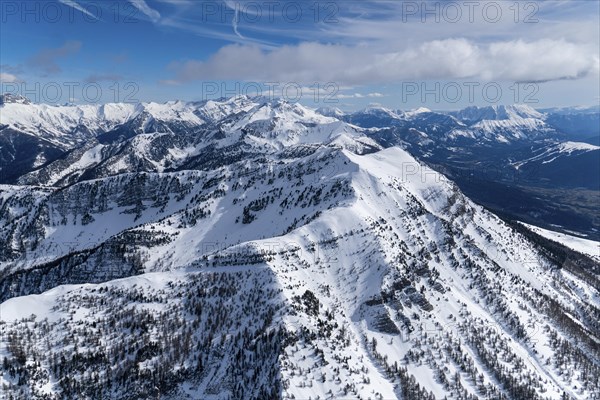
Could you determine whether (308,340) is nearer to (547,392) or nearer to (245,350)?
(245,350)

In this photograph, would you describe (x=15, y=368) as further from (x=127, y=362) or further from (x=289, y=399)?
(x=289, y=399)

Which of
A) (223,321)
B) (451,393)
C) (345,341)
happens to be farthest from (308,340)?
(451,393)

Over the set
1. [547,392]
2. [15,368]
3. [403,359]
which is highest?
[15,368]

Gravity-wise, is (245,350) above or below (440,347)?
above

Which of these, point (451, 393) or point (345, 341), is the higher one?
point (345, 341)

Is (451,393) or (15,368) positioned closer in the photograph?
(15,368)

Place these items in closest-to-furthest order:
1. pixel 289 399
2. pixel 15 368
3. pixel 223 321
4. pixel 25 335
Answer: pixel 289 399
pixel 15 368
pixel 25 335
pixel 223 321

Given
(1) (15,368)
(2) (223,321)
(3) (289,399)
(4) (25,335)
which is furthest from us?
(2) (223,321)

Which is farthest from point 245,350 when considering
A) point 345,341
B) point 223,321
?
point 345,341

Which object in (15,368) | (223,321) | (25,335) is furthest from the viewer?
(223,321)
